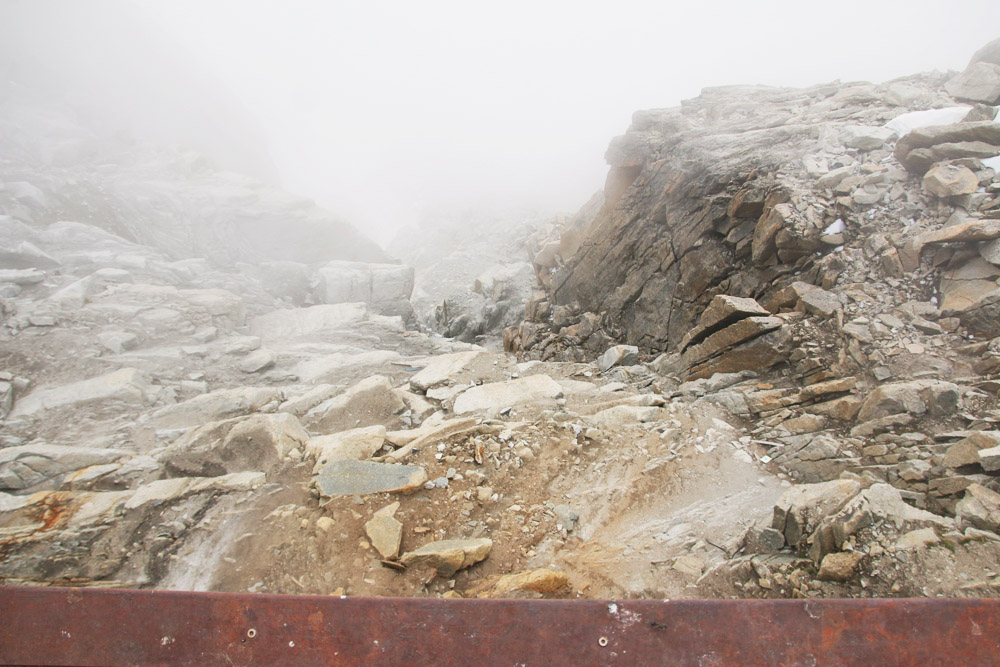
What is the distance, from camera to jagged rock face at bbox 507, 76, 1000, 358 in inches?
302

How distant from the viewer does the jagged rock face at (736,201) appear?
7.66 meters

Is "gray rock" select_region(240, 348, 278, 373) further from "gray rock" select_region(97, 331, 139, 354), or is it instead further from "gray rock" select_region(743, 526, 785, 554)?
"gray rock" select_region(743, 526, 785, 554)

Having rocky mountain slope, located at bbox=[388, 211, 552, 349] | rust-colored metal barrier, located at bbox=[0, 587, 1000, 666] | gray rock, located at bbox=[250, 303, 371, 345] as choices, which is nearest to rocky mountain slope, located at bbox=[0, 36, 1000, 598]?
gray rock, located at bbox=[250, 303, 371, 345]

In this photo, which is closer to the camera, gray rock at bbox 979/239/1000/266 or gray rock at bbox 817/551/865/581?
gray rock at bbox 817/551/865/581

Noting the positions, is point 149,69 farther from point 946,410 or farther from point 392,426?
point 946,410

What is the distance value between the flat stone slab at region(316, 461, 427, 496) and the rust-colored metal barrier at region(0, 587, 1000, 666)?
2.99m

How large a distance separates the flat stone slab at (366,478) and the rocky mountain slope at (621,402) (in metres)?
0.05

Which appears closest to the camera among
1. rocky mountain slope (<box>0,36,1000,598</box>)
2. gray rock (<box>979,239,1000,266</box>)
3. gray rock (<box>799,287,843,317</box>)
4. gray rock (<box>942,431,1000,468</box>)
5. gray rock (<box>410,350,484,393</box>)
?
rocky mountain slope (<box>0,36,1000,598</box>)

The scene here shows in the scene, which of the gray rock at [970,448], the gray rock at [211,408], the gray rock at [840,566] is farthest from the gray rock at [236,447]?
the gray rock at [970,448]

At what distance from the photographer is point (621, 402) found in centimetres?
717

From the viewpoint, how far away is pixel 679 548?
12.9ft

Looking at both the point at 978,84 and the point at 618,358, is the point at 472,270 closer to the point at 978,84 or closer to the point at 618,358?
the point at 618,358

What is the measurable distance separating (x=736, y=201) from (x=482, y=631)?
411 inches

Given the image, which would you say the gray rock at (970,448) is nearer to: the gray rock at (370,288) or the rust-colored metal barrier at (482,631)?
the rust-colored metal barrier at (482,631)
